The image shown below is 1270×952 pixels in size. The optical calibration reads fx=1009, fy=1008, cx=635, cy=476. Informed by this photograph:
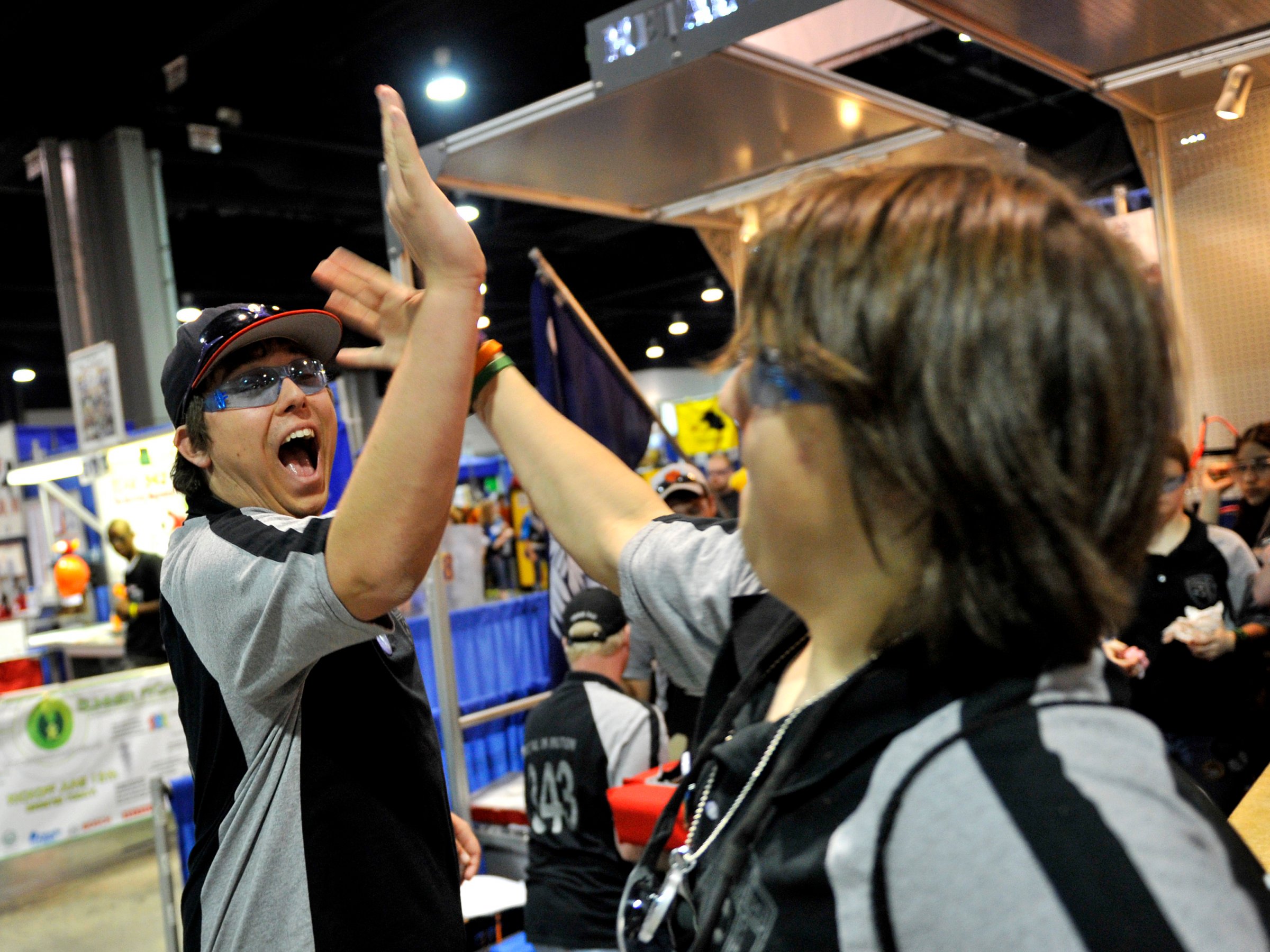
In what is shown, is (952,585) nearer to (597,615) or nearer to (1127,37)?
(597,615)

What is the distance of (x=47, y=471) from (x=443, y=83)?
5518mm

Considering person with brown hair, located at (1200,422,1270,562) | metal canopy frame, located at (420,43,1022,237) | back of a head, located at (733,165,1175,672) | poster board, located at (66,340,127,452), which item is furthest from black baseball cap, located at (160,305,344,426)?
poster board, located at (66,340,127,452)

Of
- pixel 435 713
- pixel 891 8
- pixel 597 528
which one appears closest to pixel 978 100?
pixel 891 8

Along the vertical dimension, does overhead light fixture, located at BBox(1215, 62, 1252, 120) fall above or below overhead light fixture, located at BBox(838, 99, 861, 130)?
below

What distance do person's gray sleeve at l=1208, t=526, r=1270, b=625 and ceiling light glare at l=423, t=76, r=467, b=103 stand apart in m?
7.20

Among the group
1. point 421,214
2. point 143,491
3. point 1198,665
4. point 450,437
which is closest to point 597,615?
point 1198,665

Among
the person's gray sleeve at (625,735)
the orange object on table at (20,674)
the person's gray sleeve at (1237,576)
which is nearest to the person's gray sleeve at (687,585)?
the person's gray sleeve at (625,735)

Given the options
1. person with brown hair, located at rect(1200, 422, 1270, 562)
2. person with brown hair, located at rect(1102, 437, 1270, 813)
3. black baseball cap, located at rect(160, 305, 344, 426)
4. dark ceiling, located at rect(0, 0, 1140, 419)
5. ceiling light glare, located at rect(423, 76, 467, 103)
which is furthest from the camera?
ceiling light glare, located at rect(423, 76, 467, 103)

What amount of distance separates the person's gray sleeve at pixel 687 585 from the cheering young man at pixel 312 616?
25 cm

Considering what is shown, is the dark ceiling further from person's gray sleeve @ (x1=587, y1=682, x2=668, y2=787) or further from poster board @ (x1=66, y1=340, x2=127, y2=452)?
person's gray sleeve @ (x1=587, y1=682, x2=668, y2=787)

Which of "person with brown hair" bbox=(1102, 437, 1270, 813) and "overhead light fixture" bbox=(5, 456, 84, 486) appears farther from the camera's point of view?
"overhead light fixture" bbox=(5, 456, 84, 486)

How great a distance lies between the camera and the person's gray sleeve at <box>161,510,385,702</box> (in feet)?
4.09

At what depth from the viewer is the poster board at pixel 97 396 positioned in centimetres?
827

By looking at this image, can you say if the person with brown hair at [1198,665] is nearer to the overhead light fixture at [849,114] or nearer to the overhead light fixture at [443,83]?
the overhead light fixture at [849,114]
